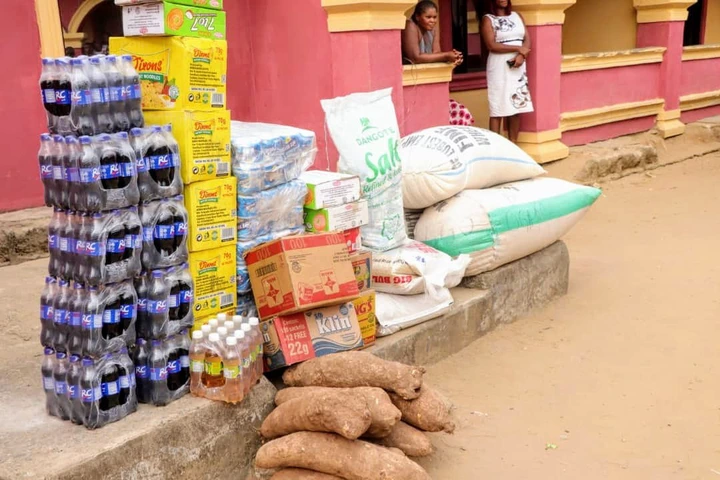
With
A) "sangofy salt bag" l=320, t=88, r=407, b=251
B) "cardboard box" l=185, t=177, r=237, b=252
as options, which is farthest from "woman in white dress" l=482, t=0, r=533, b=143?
"cardboard box" l=185, t=177, r=237, b=252

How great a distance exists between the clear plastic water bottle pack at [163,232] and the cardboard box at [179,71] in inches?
16.4

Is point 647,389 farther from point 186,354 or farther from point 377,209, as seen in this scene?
point 186,354

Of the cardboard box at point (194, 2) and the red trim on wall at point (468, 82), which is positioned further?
the red trim on wall at point (468, 82)

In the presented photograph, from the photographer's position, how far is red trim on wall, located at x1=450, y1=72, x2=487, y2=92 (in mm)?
9578

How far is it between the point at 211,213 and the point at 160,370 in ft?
2.13

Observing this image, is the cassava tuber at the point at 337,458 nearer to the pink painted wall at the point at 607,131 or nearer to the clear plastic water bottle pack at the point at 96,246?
the clear plastic water bottle pack at the point at 96,246

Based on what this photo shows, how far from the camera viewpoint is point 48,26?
17.5ft

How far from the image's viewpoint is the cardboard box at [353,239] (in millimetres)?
3607

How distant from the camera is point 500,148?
4562 millimetres

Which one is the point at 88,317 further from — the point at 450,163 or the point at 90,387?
the point at 450,163

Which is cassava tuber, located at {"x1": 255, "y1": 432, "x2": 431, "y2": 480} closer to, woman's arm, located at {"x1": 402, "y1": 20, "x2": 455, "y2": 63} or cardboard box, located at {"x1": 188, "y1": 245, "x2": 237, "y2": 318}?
cardboard box, located at {"x1": 188, "y1": 245, "x2": 237, "y2": 318}

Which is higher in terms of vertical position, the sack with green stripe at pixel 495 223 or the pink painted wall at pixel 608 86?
the pink painted wall at pixel 608 86

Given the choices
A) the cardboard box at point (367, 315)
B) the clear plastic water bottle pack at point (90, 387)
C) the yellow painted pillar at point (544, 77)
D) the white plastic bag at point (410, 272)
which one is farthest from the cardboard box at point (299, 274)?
the yellow painted pillar at point (544, 77)

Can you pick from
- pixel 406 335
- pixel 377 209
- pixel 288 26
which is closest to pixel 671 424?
pixel 406 335
